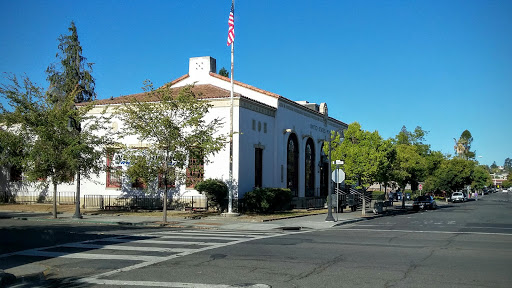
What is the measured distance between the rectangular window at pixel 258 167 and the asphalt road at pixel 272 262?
17945 mm

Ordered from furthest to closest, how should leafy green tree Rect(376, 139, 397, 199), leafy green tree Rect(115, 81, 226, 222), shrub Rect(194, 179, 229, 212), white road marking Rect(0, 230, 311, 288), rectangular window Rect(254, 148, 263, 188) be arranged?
rectangular window Rect(254, 148, 263, 188), leafy green tree Rect(376, 139, 397, 199), shrub Rect(194, 179, 229, 212), leafy green tree Rect(115, 81, 226, 222), white road marking Rect(0, 230, 311, 288)

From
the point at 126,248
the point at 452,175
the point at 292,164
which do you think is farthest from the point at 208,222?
the point at 452,175

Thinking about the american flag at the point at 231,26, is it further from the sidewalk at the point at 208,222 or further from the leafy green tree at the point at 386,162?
the leafy green tree at the point at 386,162

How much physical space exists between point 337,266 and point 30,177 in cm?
1987

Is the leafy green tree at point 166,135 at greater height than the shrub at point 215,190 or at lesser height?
greater

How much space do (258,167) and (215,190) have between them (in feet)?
20.4

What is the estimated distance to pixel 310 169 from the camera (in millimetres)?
44469

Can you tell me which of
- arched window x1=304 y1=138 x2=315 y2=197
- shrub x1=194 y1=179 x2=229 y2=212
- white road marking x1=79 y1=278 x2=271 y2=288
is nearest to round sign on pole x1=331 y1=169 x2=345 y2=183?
shrub x1=194 y1=179 x2=229 y2=212

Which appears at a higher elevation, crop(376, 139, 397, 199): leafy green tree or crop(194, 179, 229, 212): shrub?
crop(376, 139, 397, 199): leafy green tree

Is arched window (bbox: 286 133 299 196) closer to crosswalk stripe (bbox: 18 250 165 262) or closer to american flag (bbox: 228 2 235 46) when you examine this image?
american flag (bbox: 228 2 235 46)

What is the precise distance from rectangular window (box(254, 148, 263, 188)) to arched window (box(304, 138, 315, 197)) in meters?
8.36

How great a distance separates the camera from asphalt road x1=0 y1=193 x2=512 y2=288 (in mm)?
9461

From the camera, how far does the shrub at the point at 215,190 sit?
30.0 metres

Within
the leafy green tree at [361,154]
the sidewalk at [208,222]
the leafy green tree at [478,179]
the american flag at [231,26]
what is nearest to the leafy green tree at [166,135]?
the sidewalk at [208,222]
